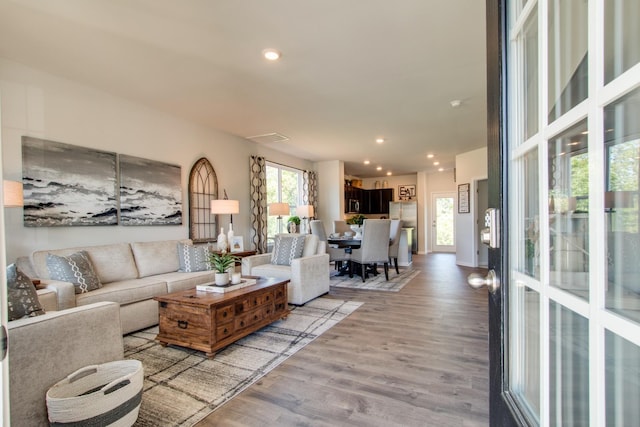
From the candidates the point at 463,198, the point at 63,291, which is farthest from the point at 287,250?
the point at 463,198

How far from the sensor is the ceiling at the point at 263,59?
2.28 metres

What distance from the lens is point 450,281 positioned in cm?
572

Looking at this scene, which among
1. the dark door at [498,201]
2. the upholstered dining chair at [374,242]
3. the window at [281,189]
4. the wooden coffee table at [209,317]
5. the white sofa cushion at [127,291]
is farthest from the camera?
the window at [281,189]

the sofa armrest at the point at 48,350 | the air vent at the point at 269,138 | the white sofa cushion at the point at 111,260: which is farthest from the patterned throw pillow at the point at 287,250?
the sofa armrest at the point at 48,350

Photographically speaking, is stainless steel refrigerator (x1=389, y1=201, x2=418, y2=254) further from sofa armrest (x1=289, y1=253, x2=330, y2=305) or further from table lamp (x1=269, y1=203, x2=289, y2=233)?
sofa armrest (x1=289, y1=253, x2=330, y2=305)

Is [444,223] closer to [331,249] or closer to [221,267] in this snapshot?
[331,249]

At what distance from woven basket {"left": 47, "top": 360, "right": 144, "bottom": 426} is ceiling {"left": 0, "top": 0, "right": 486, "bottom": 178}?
2.34 meters

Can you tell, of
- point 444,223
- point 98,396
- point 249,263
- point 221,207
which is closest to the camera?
point 98,396

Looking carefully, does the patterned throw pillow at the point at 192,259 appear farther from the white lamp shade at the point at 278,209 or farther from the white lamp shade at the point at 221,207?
the white lamp shade at the point at 278,209

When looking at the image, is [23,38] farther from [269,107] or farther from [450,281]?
[450,281]

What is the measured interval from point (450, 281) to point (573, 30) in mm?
5670

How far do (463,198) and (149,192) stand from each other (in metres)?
6.55

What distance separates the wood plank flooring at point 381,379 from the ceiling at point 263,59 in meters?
2.60

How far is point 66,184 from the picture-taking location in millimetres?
3375
